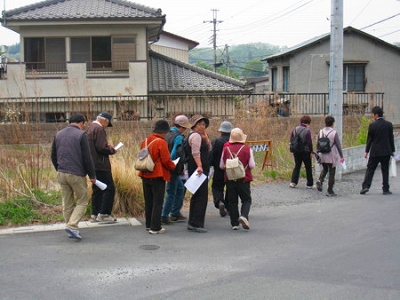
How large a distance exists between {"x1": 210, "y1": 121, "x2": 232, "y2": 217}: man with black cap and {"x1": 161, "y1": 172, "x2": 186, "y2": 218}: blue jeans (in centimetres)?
62

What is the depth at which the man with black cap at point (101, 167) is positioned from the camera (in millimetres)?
8547

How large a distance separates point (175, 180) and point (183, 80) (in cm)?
1657

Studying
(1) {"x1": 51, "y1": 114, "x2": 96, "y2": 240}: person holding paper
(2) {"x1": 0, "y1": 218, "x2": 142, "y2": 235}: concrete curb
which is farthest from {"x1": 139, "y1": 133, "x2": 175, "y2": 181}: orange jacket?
(2) {"x1": 0, "y1": 218, "x2": 142, "y2": 235}: concrete curb

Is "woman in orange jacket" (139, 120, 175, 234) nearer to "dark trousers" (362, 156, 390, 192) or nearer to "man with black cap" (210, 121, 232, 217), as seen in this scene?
"man with black cap" (210, 121, 232, 217)

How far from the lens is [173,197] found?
880 centimetres

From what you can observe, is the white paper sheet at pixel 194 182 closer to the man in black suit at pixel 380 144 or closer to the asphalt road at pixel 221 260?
the asphalt road at pixel 221 260

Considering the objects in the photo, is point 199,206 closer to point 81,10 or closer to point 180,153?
point 180,153

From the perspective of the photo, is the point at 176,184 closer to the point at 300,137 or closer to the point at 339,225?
the point at 339,225

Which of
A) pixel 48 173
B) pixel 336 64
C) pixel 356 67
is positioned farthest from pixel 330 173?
pixel 356 67

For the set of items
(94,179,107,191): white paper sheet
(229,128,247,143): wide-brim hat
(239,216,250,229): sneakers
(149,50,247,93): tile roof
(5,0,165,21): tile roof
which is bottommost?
(239,216,250,229): sneakers

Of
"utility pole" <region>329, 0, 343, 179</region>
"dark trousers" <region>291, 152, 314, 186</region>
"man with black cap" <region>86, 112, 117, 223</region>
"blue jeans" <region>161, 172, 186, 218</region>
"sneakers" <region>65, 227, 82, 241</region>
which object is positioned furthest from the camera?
"utility pole" <region>329, 0, 343, 179</region>

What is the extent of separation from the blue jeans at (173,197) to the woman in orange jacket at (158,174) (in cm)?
59

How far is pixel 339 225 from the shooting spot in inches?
342

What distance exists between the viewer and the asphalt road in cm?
564
